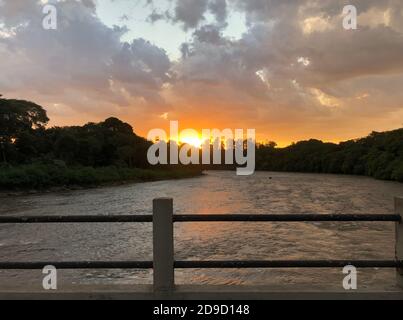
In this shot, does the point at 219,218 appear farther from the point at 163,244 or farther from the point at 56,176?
the point at 56,176

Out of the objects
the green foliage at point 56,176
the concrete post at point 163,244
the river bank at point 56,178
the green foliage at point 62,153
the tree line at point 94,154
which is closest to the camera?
the concrete post at point 163,244

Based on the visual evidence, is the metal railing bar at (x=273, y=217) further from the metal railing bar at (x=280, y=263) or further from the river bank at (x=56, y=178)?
the river bank at (x=56, y=178)

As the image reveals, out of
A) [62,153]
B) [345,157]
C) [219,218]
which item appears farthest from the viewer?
[345,157]

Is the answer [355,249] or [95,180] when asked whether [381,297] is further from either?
[95,180]

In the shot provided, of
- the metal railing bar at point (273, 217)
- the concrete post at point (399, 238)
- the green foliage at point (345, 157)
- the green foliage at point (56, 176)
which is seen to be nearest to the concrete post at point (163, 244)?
the metal railing bar at point (273, 217)

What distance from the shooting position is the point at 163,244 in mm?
4270

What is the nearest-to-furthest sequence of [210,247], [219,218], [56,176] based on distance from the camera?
[219,218], [210,247], [56,176]

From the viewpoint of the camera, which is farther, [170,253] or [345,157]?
[345,157]

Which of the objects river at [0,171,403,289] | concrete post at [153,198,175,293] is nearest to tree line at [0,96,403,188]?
river at [0,171,403,289]

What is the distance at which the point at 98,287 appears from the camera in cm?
429

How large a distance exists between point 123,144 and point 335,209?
8761 cm

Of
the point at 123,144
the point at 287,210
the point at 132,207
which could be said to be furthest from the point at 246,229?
the point at 123,144

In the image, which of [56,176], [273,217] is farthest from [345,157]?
[273,217]

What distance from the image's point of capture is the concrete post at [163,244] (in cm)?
419
